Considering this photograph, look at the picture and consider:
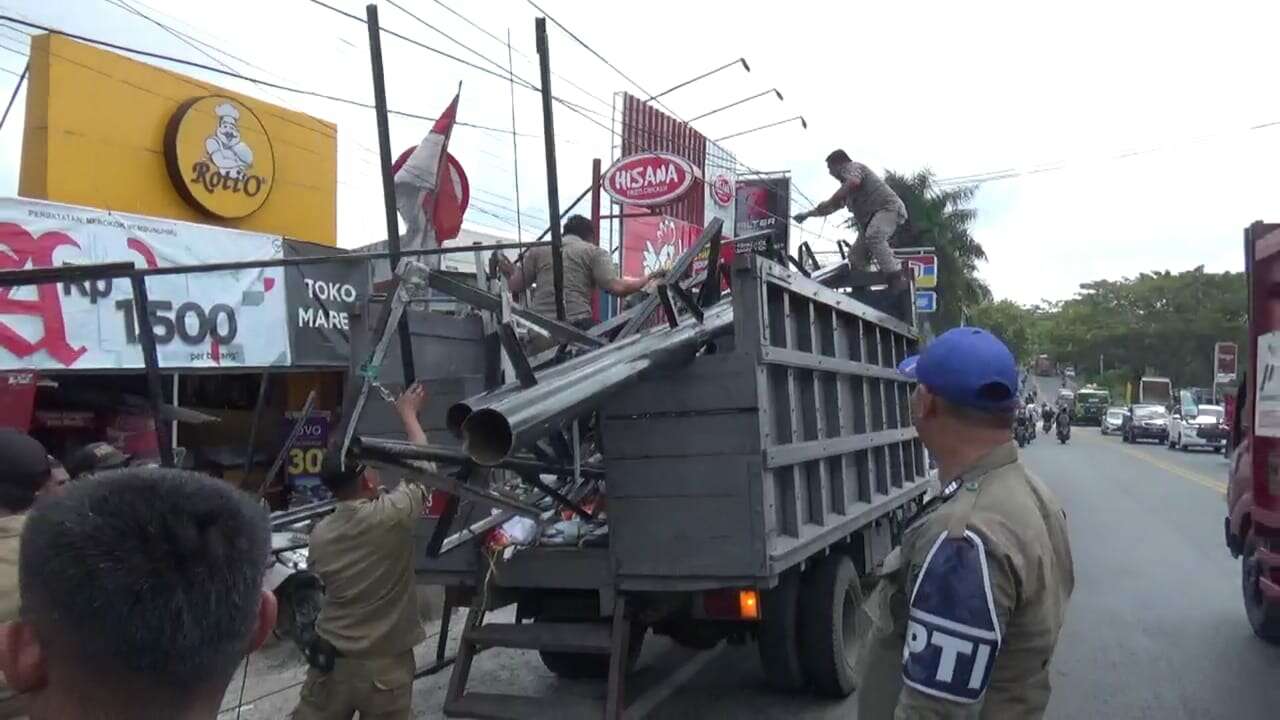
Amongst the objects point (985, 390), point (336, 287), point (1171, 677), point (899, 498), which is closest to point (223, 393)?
point (336, 287)

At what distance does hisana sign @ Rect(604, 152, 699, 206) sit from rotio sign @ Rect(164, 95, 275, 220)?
229 inches

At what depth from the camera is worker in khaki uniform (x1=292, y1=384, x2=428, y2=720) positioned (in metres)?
4.18

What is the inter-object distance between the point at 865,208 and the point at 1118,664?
431 cm

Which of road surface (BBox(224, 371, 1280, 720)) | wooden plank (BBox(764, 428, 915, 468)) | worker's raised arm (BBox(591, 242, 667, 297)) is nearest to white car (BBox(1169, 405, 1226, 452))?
road surface (BBox(224, 371, 1280, 720))

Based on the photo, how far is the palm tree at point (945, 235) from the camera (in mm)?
37688

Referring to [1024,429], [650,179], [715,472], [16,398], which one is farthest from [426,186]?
[1024,429]

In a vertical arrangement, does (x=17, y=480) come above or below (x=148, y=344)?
below

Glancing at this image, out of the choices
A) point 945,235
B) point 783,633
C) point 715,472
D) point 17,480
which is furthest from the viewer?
point 945,235

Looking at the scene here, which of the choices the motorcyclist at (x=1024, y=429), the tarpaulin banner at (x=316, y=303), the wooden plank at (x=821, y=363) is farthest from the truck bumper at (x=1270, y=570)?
the motorcyclist at (x=1024, y=429)

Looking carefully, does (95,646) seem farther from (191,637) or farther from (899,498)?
(899,498)

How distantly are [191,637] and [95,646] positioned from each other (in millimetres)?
108

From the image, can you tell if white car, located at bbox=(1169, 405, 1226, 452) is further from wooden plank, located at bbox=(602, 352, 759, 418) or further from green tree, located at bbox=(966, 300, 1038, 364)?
green tree, located at bbox=(966, 300, 1038, 364)

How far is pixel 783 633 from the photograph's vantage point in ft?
18.8

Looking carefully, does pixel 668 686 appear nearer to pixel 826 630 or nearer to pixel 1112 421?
pixel 826 630
